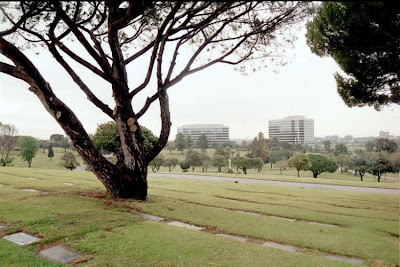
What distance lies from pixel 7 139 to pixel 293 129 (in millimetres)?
117682

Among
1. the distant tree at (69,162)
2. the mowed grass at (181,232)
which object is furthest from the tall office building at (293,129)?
the mowed grass at (181,232)

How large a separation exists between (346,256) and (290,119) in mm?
135906

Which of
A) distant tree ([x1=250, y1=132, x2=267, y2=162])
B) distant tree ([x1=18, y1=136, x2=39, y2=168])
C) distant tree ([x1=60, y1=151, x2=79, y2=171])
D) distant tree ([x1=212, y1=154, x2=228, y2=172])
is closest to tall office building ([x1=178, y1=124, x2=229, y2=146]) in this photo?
distant tree ([x1=250, y1=132, x2=267, y2=162])

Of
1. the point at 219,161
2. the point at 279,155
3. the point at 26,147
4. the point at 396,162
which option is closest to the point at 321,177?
the point at 396,162

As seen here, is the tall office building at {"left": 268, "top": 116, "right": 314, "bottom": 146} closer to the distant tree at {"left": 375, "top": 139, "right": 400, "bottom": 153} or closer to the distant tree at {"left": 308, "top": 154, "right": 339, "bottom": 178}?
the distant tree at {"left": 375, "top": 139, "right": 400, "bottom": 153}

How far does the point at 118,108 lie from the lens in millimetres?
8094

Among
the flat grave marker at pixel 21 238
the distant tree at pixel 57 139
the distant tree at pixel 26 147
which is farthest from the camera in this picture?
the distant tree at pixel 57 139

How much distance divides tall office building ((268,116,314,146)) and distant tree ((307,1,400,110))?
12350 cm

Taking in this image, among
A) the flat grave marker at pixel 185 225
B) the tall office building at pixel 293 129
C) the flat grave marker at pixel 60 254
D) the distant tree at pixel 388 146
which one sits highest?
the tall office building at pixel 293 129

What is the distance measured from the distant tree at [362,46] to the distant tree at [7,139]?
35644mm

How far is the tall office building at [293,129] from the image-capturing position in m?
132

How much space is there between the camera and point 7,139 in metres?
36.8

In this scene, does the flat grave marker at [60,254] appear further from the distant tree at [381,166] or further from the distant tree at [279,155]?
the distant tree at [279,155]

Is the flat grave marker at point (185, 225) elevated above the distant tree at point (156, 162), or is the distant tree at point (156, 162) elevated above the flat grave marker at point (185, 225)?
the distant tree at point (156, 162)
